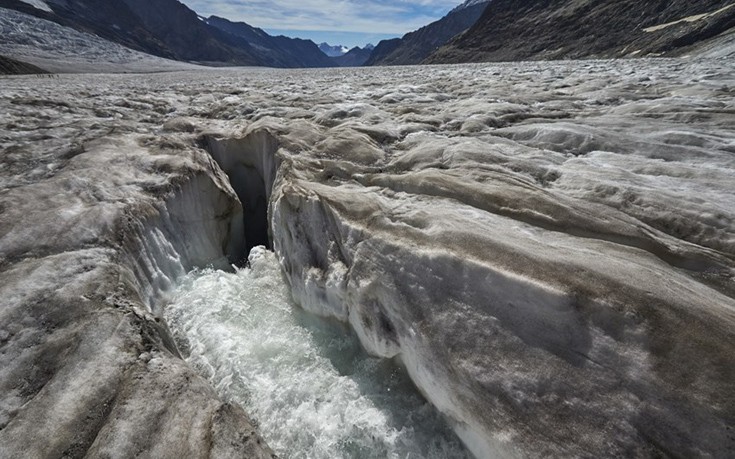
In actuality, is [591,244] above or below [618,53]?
below

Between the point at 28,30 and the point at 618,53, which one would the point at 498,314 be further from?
the point at 28,30

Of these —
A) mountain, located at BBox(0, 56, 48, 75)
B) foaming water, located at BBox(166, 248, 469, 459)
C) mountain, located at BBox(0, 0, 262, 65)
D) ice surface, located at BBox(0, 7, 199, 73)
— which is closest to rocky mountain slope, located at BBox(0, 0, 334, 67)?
mountain, located at BBox(0, 0, 262, 65)

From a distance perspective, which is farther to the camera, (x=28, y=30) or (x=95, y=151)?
(x=28, y=30)

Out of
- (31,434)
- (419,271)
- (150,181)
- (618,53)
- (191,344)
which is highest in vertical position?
(618,53)

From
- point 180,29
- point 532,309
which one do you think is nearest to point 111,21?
point 180,29

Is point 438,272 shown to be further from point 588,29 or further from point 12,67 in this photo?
point 588,29

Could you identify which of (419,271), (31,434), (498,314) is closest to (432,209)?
(419,271)

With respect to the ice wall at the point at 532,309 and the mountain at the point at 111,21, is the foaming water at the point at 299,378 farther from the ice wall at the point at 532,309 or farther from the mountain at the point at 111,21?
the mountain at the point at 111,21
